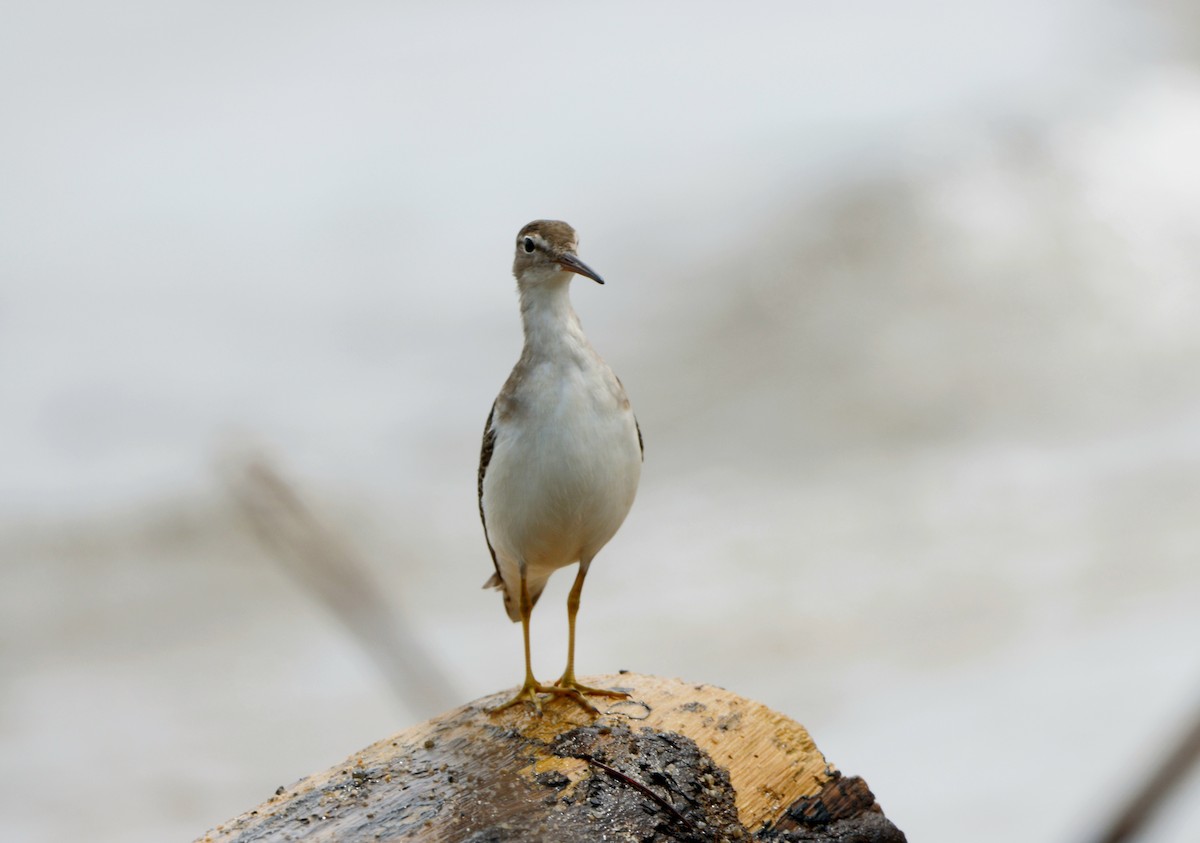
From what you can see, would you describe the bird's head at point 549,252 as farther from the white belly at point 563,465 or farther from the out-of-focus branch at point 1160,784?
the out-of-focus branch at point 1160,784

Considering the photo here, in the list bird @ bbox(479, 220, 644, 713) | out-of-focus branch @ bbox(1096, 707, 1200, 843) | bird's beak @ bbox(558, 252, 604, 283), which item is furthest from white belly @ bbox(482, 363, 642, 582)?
out-of-focus branch @ bbox(1096, 707, 1200, 843)

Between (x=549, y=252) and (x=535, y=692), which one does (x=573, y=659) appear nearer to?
(x=535, y=692)

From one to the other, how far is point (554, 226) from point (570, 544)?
1342mm

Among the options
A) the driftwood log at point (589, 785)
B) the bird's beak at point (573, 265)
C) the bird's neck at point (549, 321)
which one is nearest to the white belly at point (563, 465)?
the bird's neck at point (549, 321)

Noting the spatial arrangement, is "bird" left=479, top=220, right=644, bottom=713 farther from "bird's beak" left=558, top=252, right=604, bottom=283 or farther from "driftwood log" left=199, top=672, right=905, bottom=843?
"driftwood log" left=199, top=672, right=905, bottom=843

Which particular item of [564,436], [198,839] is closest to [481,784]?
[198,839]

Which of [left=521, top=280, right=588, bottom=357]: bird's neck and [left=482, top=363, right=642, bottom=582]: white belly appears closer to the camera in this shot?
[left=482, top=363, right=642, bottom=582]: white belly

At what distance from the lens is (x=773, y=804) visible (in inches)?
165

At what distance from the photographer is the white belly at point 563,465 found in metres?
4.64

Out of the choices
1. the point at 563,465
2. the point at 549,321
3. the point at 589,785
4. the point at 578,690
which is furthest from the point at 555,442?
the point at 589,785

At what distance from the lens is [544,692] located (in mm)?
4840

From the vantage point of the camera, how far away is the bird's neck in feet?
15.7

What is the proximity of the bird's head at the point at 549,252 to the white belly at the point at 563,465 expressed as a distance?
1.43 feet

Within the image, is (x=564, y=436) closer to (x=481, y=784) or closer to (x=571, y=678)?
(x=571, y=678)
